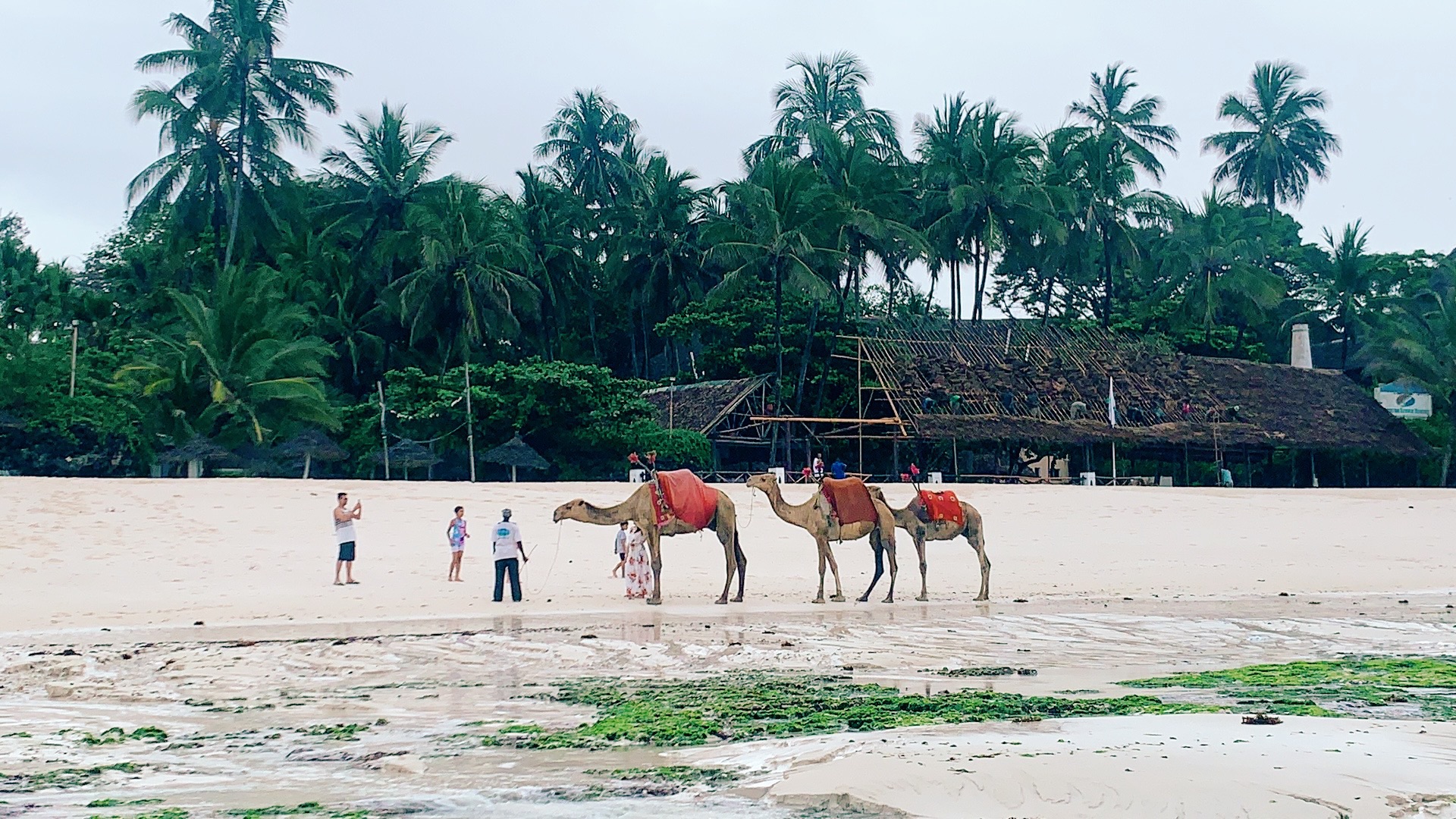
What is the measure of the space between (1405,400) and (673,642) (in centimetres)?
4029

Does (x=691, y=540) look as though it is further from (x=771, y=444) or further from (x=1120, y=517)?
(x=771, y=444)

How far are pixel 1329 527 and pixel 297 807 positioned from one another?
24.8 meters

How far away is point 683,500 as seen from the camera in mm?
18312

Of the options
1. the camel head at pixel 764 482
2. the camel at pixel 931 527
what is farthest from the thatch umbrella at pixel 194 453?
the camel at pixel 931 527

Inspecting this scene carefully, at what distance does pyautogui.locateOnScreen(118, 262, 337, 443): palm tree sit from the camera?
38.8 m

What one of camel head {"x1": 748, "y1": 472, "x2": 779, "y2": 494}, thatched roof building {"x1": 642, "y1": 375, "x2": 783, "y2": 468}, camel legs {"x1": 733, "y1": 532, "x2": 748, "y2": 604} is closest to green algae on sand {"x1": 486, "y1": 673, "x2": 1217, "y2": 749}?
camel legs {"x1": 733, "y1": 532, "x2": 748, "y2": 604}

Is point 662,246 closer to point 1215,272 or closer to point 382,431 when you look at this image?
point 382,431

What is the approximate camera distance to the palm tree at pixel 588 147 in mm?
61125

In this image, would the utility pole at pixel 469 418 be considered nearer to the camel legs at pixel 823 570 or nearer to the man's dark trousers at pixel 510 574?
the man's dark trousers at pixel 510 574

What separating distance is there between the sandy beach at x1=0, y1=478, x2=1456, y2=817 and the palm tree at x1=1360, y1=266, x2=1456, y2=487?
16.5m

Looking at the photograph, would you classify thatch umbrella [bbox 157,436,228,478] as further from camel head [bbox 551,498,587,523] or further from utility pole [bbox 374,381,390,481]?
camel head [bbox 551,498,587,523]

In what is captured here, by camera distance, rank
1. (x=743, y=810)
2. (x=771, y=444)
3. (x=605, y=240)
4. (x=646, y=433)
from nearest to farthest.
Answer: (x=743, y=810)
(x=646, y=433)
(x=771, y=444)
(x=605, y=240)

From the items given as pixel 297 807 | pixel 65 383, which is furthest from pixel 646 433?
pixel 297 807

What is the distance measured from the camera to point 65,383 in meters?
36.4
